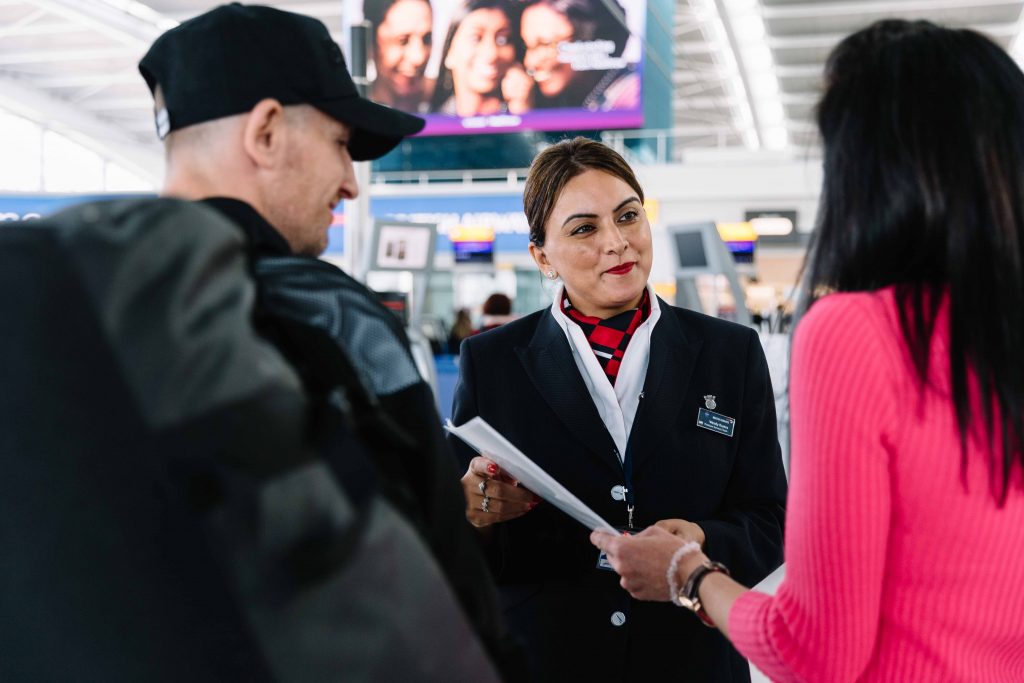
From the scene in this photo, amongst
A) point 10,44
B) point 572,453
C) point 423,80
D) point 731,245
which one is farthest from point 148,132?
point 572,453

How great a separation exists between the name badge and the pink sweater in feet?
2.52

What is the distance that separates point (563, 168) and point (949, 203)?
115 cm

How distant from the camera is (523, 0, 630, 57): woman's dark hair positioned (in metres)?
14.8

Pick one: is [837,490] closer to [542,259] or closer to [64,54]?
[542,259]

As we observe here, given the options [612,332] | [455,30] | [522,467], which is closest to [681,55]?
[455,30]

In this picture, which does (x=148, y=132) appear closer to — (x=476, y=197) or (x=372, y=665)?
(x=476, y=197)

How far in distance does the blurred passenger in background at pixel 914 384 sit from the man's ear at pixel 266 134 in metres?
0.65

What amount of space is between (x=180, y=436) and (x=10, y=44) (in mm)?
27111

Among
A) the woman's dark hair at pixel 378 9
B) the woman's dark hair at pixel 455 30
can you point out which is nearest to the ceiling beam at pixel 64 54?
the woman's dark hair at pixel 378 9

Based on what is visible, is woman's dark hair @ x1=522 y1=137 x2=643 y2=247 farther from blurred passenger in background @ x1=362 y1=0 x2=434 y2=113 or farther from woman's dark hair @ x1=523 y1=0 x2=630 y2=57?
blurred passenger in background @ x1=362 y1=0 x2=434 y2=113

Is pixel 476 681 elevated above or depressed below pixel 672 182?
below

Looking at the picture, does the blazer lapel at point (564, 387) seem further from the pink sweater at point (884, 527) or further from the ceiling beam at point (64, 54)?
the ceiling beam at point (64, 54)

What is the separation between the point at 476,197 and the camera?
54.1ft

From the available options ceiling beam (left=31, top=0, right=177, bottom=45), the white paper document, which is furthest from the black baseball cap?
ceiling beam (left=31, top=0, right=177, bottom=45)
